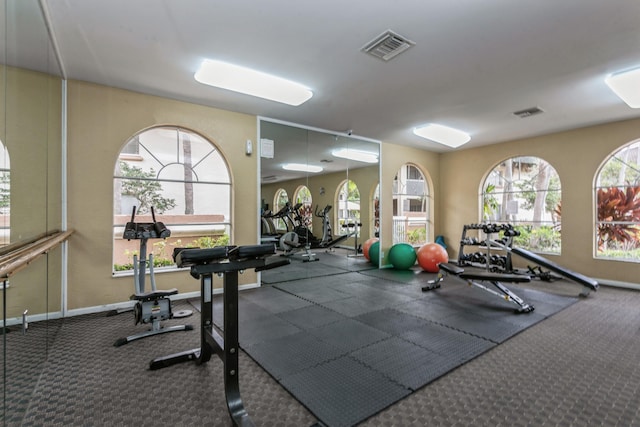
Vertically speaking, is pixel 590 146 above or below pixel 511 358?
above

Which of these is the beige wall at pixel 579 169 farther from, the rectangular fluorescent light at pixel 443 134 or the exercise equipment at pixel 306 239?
the exercise equipment at pixel 306 239

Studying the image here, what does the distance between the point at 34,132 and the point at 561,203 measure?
7.24 meters

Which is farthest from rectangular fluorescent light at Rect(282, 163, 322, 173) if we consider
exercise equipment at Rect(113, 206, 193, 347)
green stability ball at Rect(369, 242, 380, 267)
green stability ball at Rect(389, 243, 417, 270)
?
exercise equipment at Rect(113, 206, 193, 347)

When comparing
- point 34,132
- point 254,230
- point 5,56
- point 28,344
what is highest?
point 5,56

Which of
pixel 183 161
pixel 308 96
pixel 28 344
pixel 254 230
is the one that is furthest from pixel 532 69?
pixel 28 344

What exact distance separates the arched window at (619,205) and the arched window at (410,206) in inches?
124

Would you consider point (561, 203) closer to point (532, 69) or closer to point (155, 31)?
point (532, 69)

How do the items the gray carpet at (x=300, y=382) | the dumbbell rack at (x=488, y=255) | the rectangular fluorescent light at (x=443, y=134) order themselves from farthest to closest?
the rectangular fluorescent light at (x=443, y=134) → the dumbbell rack at (x=488, y=255) → the gray carpet at (x=300, y=382)

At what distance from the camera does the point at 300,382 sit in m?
2.16

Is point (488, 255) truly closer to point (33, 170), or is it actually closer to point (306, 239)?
point (306, 239)

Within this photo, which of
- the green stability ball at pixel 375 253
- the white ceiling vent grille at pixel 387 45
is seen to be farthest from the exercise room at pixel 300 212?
the green stability ball at pixel 375 253

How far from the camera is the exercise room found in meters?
1.89

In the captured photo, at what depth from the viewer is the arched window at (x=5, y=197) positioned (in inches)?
58.0

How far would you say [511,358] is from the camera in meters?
2.51
